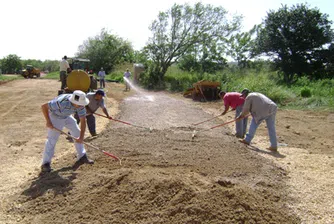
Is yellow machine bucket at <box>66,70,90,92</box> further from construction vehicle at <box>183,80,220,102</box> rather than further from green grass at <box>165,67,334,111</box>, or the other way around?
green grass at <box>165,67,334,111</box>

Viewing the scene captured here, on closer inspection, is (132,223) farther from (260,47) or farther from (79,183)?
(260,47)

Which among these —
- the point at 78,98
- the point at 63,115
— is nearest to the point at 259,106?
the point at 78,98

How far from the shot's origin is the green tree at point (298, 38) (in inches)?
832

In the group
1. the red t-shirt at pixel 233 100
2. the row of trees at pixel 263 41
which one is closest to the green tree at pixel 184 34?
the row of trees at pixel 263 41

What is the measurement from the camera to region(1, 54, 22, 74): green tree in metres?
54.1

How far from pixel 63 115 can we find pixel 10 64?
2225 inches

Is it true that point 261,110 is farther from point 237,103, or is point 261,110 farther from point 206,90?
point 206,90

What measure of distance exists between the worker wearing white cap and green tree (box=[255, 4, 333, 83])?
60.7 feet

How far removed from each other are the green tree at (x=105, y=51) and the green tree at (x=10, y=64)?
53.7 feet

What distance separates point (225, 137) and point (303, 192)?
10.1 ft

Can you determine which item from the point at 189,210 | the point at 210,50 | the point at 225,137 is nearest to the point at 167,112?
the point at 225,137

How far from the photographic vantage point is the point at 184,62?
24.5 meters

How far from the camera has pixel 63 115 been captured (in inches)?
185

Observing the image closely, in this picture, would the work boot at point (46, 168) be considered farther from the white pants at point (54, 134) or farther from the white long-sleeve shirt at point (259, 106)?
the white long-sleeve shirt at point (259, 106)
